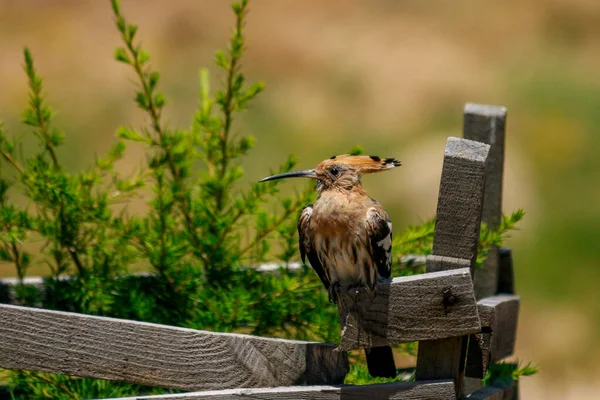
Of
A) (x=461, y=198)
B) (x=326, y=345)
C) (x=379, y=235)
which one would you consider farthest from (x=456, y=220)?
(x=326, y=345)

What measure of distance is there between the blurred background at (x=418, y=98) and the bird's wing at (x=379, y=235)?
11.4ft

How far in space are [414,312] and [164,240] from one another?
1.13 m

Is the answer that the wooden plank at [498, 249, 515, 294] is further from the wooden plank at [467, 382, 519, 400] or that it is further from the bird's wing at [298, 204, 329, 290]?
the bird's wing at [298, 204, 329, 290]

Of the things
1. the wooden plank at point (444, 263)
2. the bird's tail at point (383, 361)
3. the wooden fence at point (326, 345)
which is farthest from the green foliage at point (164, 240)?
the wooden plank at point (444, 263)

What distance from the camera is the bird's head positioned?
2.70m

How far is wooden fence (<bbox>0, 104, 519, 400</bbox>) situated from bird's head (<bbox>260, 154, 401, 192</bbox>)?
0.38 meters

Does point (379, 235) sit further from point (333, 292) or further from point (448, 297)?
point (448, 297)

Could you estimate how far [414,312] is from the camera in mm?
2322

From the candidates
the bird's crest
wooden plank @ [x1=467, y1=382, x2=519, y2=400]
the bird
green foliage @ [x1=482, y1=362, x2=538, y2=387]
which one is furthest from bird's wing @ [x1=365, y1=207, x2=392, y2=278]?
green foliage @ [x1=482, y1=362, x2=538, y2=387]

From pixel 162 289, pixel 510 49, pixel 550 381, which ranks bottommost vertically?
pixel 550 381

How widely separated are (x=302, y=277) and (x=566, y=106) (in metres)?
5.77

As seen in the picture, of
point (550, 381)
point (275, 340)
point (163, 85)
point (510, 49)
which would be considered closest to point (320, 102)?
point (163, 85)

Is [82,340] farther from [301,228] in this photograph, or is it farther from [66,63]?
[66,63]

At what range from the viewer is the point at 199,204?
3.28 metres
